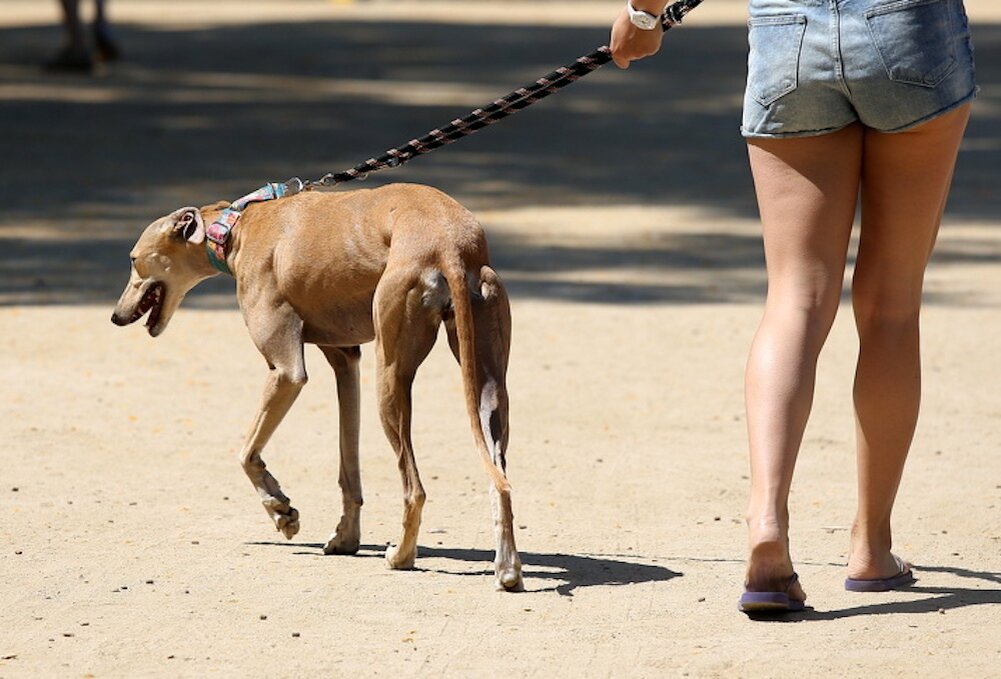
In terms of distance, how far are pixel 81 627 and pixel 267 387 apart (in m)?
0.98

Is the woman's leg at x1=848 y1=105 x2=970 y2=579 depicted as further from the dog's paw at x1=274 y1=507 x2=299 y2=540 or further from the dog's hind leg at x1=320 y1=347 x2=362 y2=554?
the dog's paw at x1=274 y1=507 x2=299 y2=540

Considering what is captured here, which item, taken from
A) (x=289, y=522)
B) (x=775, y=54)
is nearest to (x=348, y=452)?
(x=289, y=522)

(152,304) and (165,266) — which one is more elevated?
(165,266)

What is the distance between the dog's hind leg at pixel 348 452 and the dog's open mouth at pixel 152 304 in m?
0.58

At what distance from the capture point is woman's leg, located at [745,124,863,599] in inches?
170

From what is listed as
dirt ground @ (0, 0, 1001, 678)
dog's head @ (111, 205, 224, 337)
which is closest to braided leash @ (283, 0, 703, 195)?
dog's head @ (111, 205, 224, 337)

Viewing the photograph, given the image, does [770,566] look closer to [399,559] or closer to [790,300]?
[790,300]

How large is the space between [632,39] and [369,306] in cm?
110

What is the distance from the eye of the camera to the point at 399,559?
501 cm

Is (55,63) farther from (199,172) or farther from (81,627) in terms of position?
(81,627)

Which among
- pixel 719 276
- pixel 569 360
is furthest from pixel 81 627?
pixel 719 276

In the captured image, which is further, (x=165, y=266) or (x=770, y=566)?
(x=165, y=266)

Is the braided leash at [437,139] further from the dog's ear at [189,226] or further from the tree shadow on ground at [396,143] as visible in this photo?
the tree shadow on ground at [396,143]

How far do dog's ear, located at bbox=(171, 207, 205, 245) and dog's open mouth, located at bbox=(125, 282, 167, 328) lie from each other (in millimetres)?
219
